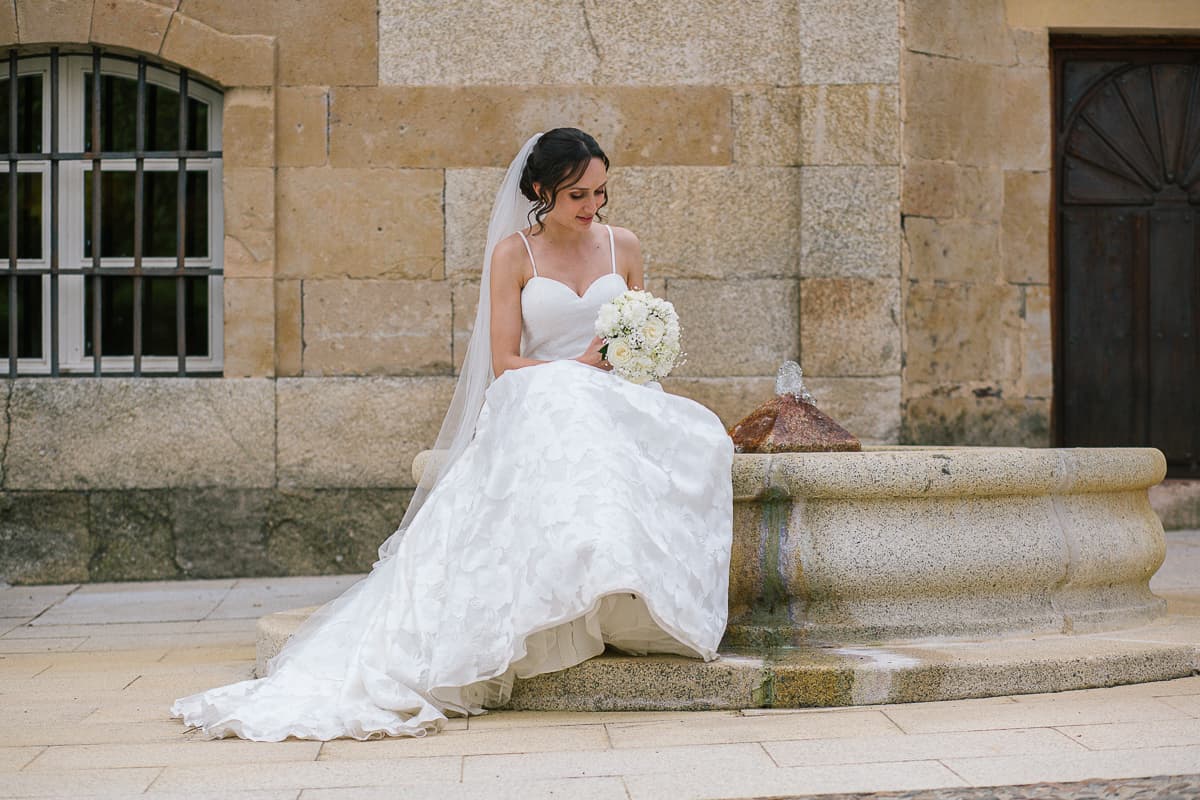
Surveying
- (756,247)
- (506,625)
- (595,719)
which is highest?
(756,247)

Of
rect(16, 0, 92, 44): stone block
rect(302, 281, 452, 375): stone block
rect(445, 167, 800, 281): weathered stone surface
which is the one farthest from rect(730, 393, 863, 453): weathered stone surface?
rect(16, 0, 92, 44): stone block

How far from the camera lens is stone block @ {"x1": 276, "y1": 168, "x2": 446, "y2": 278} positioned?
25.2ft

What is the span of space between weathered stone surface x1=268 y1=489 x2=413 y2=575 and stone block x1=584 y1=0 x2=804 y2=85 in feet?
8.81

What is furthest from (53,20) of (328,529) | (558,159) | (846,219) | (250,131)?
(846,219)

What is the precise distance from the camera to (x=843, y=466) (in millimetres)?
4367

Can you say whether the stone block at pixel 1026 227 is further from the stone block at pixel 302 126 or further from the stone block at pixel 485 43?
the stone block at pixel 302 126

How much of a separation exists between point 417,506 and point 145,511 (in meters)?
3.12

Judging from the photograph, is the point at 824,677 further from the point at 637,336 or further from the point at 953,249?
the point at 953,249

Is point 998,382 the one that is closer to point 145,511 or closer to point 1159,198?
point 1159,198

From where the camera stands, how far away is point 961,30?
8102mm

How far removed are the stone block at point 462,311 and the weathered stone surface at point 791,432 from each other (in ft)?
8.36

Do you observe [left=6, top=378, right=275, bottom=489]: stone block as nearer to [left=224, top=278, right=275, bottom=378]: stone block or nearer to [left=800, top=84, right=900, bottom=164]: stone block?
[left=224, top=278, right=275, bottom=378]: stone block

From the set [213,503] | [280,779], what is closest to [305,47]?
[213,503]

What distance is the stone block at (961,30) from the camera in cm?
790
